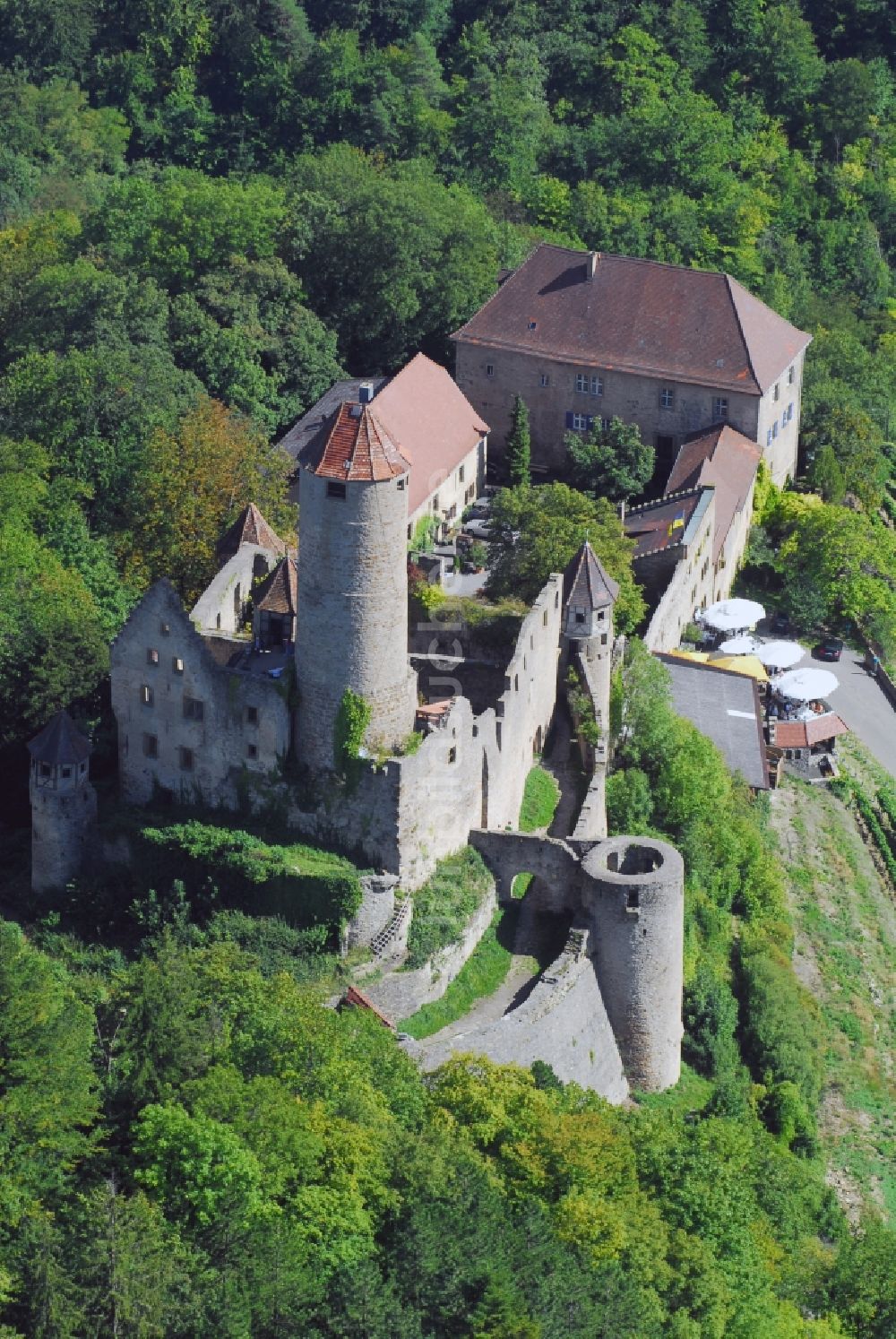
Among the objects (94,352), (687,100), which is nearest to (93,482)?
(94,352)

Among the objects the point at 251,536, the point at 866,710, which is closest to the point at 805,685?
the point at 866,710

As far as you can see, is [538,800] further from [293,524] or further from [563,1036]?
[293,524]

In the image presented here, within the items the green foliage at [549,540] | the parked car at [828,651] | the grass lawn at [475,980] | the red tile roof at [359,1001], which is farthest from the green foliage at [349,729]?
the parked car at [828,651]

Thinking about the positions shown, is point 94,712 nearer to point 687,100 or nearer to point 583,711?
point 583,711

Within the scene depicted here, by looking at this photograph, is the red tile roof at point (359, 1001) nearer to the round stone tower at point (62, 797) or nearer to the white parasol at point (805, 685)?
the round stone tower at point (62, 797)

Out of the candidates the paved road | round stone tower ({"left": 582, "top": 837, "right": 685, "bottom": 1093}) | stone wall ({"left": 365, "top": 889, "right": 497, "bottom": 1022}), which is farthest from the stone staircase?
the paved road

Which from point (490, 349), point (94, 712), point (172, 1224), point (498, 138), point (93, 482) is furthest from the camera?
point (498, 138)
